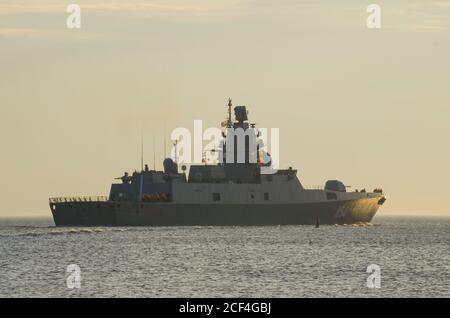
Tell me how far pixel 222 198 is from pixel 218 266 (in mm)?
58556

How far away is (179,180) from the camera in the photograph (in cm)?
12088

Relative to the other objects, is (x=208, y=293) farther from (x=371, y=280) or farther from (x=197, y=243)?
(x=197, y=243)

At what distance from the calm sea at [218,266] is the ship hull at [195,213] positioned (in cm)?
1795

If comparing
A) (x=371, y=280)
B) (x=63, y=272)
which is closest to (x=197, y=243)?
(x=63, y=272)

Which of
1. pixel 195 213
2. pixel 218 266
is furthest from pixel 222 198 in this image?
pixel 218 266

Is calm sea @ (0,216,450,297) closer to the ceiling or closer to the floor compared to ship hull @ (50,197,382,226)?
closer to the floor

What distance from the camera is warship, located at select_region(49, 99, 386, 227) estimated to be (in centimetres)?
11862

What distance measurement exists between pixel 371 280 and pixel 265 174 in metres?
70.8

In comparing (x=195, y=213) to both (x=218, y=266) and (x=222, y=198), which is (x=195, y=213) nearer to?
(x=222, y=198)

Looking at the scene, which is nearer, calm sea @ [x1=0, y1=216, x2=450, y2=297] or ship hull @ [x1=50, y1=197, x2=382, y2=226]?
calm sea @ [x1=0, y1=216, x2=450, y2=297]

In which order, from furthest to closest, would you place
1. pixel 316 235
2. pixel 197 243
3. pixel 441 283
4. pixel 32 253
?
pixel 316 235 < pixel 197 243 < pixel 32 253 < pixel 441 283

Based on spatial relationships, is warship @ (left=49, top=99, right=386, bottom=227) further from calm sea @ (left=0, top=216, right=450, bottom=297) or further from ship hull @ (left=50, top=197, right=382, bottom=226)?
calm sea @ (left=0, top=216, right=450, bottom=297)

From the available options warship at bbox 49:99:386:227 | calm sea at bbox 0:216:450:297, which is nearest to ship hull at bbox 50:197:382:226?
warship at bbox 49:99:386:227
